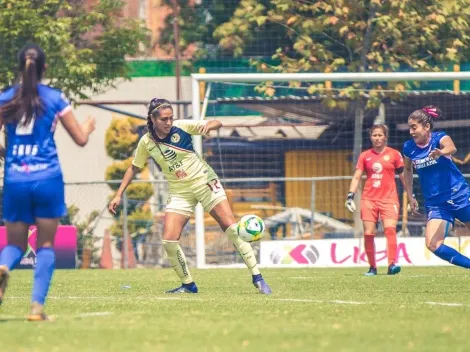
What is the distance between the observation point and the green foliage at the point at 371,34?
25609 millimetres

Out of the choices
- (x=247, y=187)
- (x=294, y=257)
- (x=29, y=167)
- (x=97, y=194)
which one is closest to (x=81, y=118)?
(x=97, y=194)

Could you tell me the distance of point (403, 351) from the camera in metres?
6.92

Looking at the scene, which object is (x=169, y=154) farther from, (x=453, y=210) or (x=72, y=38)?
(x=72, y=38)

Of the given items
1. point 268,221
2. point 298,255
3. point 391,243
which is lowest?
point 298,255

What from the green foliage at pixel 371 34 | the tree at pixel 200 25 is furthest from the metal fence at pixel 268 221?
the tree at pixel 200 25

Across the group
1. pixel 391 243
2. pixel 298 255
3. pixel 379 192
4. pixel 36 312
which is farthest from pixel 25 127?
pixel 298 255

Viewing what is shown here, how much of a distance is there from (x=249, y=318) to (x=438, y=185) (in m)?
4.67

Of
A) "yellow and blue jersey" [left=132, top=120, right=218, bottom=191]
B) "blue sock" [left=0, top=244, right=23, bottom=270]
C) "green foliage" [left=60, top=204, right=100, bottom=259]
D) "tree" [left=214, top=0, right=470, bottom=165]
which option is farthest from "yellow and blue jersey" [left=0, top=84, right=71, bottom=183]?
"tree" [left=214, top=0, right=470, bottom=165]

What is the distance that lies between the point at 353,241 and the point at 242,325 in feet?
44.2

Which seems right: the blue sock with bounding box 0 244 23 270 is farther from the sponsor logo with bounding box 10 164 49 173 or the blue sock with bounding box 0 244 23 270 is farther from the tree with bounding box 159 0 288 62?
the tree with bounding box 159 0 288 62

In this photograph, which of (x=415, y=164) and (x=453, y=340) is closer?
(x=453, y=340)

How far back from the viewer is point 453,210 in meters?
13.0

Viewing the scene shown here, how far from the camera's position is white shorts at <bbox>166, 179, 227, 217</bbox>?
40.8 ft

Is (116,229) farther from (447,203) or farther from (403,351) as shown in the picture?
(403,351)
